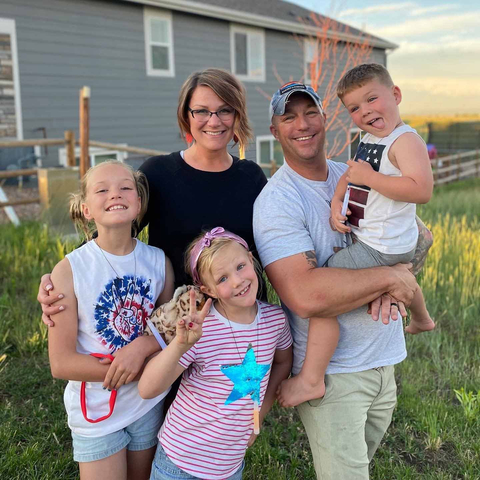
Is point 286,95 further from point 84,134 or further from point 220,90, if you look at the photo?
point 84,134

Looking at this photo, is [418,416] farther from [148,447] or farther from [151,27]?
[151,27]

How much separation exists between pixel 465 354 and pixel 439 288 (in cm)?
143

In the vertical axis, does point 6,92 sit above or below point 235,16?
below

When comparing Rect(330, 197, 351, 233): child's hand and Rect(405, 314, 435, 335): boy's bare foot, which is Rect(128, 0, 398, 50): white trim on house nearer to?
Rect(405, 314, 435, 335): boy's bare foot

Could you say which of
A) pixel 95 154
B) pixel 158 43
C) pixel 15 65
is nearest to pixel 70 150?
pixel 95 154

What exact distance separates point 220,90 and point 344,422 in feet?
5.17

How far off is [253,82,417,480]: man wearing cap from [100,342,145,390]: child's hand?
644 millimetres

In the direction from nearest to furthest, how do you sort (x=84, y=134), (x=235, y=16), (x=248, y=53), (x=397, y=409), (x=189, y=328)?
(x=189, y=328), (x=397, y=409), (x=84, y=134), (x=235, y=16), (x=248, y=53)

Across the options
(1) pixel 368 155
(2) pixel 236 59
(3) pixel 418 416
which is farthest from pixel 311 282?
(2) pixel 236 59

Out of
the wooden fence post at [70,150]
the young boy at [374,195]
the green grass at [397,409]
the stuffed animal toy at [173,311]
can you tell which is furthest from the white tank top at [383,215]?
the wooden fence post at [70,150]

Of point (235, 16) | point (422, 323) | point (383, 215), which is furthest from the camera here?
point (235, 16)

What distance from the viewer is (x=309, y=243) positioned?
2.19m

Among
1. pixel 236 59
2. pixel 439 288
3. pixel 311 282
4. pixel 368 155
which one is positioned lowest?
pixel 439 288

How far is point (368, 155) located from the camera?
228cm
